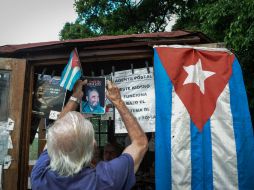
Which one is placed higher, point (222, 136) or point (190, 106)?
point (190, 106)

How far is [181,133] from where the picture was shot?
3.54 metres

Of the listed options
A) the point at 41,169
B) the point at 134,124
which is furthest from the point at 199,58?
the point at 41,169

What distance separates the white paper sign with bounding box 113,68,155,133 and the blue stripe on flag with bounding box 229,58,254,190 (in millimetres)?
913

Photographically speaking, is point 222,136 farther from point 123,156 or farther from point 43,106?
point 43,106

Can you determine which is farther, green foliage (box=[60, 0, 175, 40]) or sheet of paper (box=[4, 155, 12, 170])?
green foliage (box=[60, 0, 175, 40])

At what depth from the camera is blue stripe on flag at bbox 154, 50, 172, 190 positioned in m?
3.46

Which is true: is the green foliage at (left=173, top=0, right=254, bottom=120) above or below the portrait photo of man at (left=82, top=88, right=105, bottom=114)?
above

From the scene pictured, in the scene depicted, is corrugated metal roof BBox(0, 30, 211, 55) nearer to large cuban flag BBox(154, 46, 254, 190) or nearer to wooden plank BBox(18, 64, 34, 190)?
large cuban flag BBox(154, 46, 254, 190)

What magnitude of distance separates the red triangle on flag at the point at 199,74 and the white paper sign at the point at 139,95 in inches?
17.4

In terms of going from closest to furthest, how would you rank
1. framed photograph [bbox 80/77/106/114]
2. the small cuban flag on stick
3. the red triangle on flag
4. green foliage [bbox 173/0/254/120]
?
1. the red triangle on flag
2. the small cuban flag on stick
3. framed photograph [bbox 80/77/106/114]
4. green foliage [bbox 173/0/254/120]

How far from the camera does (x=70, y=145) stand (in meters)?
1.90

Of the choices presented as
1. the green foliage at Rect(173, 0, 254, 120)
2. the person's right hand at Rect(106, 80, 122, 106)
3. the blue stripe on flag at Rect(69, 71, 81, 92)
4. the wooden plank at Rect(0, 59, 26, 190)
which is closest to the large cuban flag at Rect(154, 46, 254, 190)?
the blue stripe on flag at Rect(69, 71, 81, 92)

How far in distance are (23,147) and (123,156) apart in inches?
93.2

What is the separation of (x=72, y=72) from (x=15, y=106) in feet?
2.64
